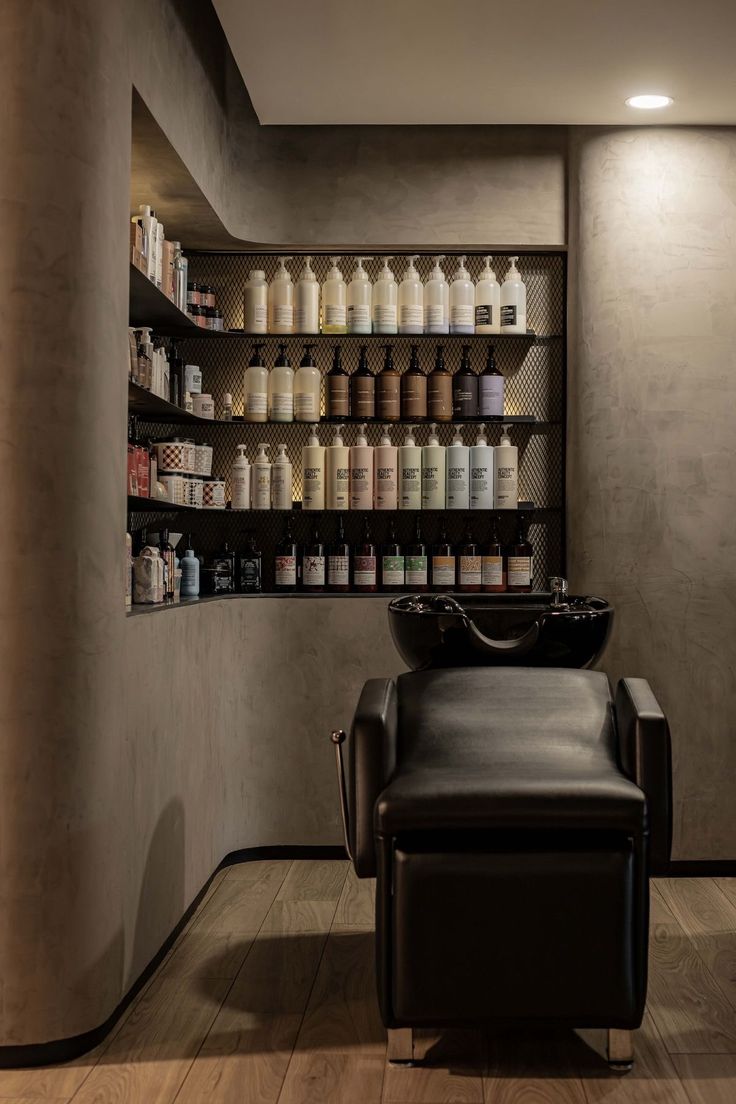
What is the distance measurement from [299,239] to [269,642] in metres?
1.42

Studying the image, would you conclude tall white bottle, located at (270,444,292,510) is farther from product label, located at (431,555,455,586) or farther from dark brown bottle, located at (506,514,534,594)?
dark brown bottle, located at (506,514,534,594)

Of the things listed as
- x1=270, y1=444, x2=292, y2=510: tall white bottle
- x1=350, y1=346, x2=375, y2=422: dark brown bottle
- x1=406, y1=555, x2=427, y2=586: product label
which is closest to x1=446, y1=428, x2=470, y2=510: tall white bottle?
x1=406, y1=555, x2=427, y2=586: product label

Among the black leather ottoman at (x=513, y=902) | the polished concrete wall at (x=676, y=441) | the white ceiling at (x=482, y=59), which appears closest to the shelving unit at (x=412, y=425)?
the polished concrete wall at (x=676, y=441)

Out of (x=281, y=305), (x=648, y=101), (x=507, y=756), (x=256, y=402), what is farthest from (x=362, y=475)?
(x=507, y=756)

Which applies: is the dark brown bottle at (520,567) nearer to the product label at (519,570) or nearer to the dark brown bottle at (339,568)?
the product label at (519,570)

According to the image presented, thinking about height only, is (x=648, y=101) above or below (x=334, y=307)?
above

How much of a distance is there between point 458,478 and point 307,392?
61 centimetres

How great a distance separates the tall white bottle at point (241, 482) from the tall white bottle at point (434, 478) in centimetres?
62

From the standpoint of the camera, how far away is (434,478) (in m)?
4.07

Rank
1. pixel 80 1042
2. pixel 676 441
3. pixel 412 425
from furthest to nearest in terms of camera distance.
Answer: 1. pixel 412 425
2. pixel 676 441
3. pixel 80 1042

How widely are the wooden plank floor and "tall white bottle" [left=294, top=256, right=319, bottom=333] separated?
2.02 metres

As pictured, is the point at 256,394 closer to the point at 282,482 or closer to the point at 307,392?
the point at 307,392

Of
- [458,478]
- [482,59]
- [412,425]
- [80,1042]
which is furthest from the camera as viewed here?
[412,425]

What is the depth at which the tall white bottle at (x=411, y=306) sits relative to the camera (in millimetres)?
4102
